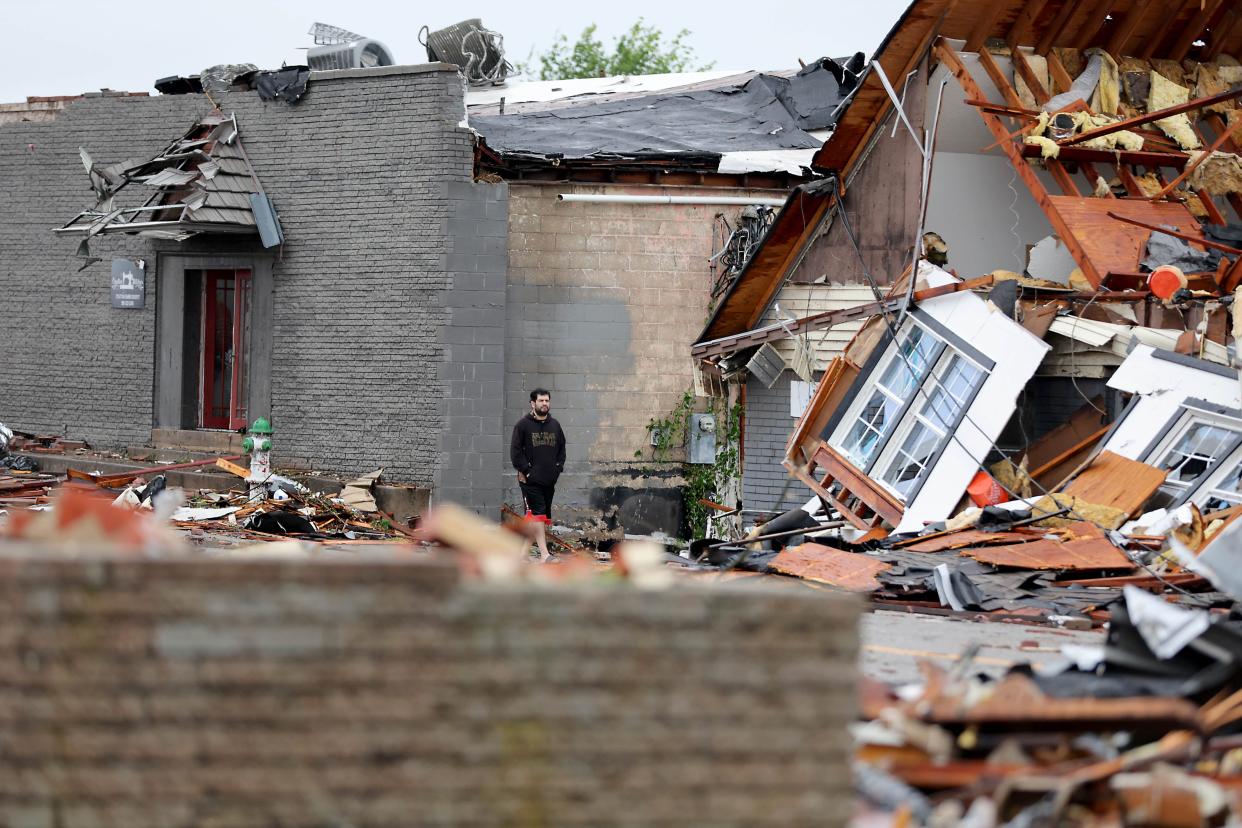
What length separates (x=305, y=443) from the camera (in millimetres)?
16875

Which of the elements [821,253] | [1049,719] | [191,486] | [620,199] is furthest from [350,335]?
[1049,719]

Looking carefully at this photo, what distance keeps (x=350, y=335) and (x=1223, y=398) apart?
10.1m

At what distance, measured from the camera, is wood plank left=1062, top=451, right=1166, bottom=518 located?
32.5 ft

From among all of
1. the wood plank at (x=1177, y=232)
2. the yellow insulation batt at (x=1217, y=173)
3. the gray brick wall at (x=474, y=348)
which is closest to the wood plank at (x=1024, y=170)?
the wood plank at (x=1177, y=232)

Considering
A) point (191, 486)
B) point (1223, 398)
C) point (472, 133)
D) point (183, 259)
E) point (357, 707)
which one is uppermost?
point (472, 133)

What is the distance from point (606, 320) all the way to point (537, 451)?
317cm

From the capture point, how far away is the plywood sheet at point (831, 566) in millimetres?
8695

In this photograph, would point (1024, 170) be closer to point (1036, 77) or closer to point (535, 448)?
point (1036, 77)

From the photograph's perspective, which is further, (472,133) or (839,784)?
(472,133)

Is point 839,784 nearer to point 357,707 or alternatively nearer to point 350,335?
point 357,707

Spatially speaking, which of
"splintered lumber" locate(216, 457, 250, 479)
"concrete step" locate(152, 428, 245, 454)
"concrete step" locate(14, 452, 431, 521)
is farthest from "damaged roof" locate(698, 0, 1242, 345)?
"concrete step" locate(152, 428, 245, 454)

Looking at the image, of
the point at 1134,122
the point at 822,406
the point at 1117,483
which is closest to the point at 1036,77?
the point at 1134,122

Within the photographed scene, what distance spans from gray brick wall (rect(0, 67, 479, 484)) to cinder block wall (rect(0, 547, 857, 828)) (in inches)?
508

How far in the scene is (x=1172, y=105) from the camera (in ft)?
42.9
